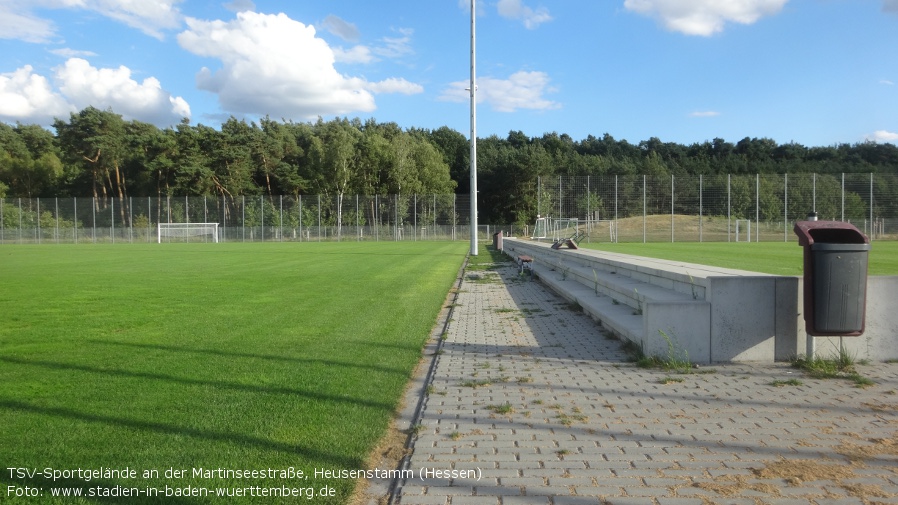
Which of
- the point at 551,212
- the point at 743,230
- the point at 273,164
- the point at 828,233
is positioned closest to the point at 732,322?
the point at 828,233

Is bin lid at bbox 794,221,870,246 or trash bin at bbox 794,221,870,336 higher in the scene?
bin lid at bbox 794,221,870,246

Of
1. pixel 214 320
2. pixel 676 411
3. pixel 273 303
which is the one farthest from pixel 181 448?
pixel 273 303

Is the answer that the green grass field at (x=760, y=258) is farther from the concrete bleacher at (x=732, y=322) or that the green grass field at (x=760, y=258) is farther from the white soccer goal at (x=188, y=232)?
the white soccer goal at (x=188, y=232)

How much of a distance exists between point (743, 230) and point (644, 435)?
5289 centimetres

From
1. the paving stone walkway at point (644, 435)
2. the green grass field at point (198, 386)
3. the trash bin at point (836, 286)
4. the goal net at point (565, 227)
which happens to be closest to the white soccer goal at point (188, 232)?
the goal net at point (565, 227)

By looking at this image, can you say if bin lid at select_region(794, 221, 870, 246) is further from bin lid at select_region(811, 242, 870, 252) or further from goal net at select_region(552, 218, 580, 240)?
goal net at select_region(552, 218, 580, 240)

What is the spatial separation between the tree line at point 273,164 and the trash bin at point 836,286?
57.9 metres

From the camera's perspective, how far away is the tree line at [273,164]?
68.7m

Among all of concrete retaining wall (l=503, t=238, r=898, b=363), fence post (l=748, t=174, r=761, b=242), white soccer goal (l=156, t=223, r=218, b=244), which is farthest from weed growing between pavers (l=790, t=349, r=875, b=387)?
white soccer goal (l=156, t=223, r=218, b=244)

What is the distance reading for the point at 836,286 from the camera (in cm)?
613

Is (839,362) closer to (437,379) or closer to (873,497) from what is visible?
(873,497)

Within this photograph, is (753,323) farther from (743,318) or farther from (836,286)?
(836,286)

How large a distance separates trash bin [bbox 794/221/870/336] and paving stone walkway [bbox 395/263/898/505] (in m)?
0.55

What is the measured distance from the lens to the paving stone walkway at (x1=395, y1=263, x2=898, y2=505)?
3.62 meters
